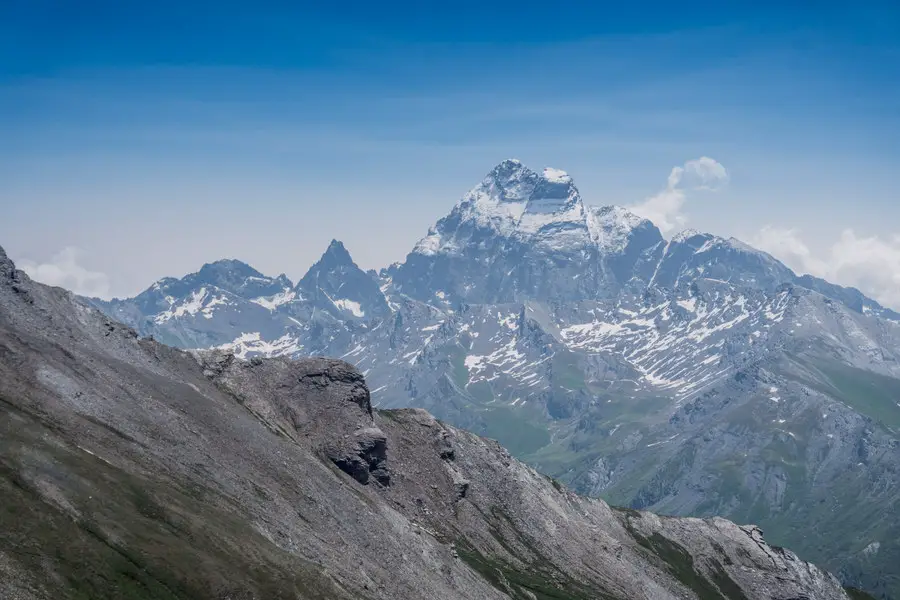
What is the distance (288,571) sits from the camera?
131 metres

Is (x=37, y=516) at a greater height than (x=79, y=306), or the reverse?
(x=79, y=306)

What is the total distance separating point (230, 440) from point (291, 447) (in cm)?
1758

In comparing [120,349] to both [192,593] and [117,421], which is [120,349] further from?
[192,593]

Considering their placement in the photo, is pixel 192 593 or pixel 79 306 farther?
pixel 79 306

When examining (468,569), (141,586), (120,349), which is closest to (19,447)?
(141,586)

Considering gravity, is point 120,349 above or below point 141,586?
above

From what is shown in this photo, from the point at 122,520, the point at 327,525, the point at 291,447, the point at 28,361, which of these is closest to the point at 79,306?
the point at 28,361

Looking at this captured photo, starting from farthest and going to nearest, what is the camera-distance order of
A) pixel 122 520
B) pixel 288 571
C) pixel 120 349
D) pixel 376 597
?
pixel 120 349
pixel 376 597
pixel 288 571
pixel 122 520

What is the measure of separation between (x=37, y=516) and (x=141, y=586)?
49.7 feet

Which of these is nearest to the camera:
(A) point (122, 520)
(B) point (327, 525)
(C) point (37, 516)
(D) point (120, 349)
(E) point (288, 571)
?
(C) point (37, 516)

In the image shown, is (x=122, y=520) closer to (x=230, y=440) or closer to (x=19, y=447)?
(x=19, y=447)

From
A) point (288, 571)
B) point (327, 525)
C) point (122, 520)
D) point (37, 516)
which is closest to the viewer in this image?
point (37, 516)

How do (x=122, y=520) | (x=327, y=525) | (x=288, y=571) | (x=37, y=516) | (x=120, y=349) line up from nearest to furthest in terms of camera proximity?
(x=37, y=516) < (x=122, y=520) < (x=288, y=571) < (x=327, y=525) < (x=120, y=349)

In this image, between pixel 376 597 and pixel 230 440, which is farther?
pixel 230 440
